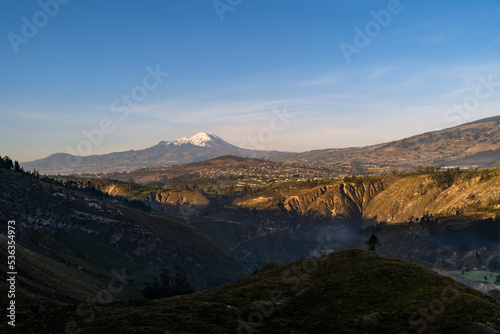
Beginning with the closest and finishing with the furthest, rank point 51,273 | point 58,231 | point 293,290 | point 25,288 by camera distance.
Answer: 1. point 293,290
2. point 25,288
3. point 51,273
4. point 58,231

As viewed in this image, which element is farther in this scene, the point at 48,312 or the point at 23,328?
the point at 48,312

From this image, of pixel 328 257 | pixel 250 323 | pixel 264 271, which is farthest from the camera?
pixel 264 271

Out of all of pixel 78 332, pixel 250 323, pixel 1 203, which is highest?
pixel 1 203

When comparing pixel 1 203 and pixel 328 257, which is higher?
pixel 1 203

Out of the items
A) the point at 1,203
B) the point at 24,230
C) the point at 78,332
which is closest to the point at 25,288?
the point at 78,332

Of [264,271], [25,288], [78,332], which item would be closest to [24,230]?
[25,288]

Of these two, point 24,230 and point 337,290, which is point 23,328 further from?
point 24,230
